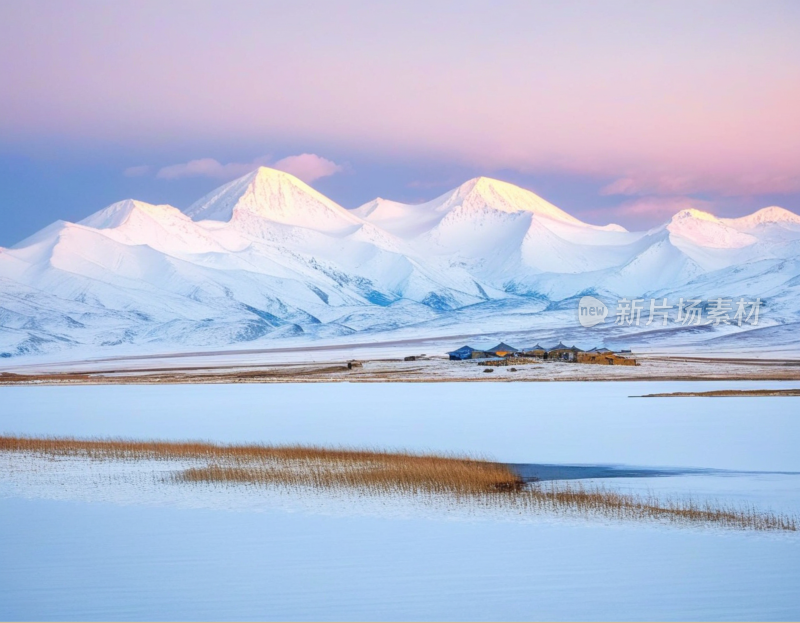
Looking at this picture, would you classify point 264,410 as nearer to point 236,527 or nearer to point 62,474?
point 62,474

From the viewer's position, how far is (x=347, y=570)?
14875 mm

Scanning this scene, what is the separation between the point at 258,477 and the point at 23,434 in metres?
17.5

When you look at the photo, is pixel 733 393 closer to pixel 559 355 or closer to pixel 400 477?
pixel 400 477

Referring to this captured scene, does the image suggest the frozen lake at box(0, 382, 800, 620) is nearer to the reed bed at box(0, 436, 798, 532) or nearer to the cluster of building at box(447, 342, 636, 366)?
the reed bed at box(0, 436, 798, 532)

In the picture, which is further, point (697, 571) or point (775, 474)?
point (775, 474)

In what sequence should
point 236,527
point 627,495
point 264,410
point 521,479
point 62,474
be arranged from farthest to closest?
point 264,410, point 62,474, point 521,479, point 627,495, point 236,527

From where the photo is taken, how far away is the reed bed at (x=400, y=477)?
1925 centimetres

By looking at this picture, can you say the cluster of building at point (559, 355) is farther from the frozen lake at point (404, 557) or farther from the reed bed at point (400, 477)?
the reed bed at point (400, 477)

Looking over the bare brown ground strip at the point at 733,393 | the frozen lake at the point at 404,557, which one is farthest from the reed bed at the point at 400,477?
the bare brown ground strip at the point at 733,393

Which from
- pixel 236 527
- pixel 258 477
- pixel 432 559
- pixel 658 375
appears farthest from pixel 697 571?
pixel 658 375

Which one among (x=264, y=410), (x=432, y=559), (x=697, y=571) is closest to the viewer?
(x=697, y=571)

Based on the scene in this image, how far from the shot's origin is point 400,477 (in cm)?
2419

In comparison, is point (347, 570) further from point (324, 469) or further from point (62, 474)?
point (62, 474)

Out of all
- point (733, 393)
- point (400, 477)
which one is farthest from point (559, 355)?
point (400, 477)
